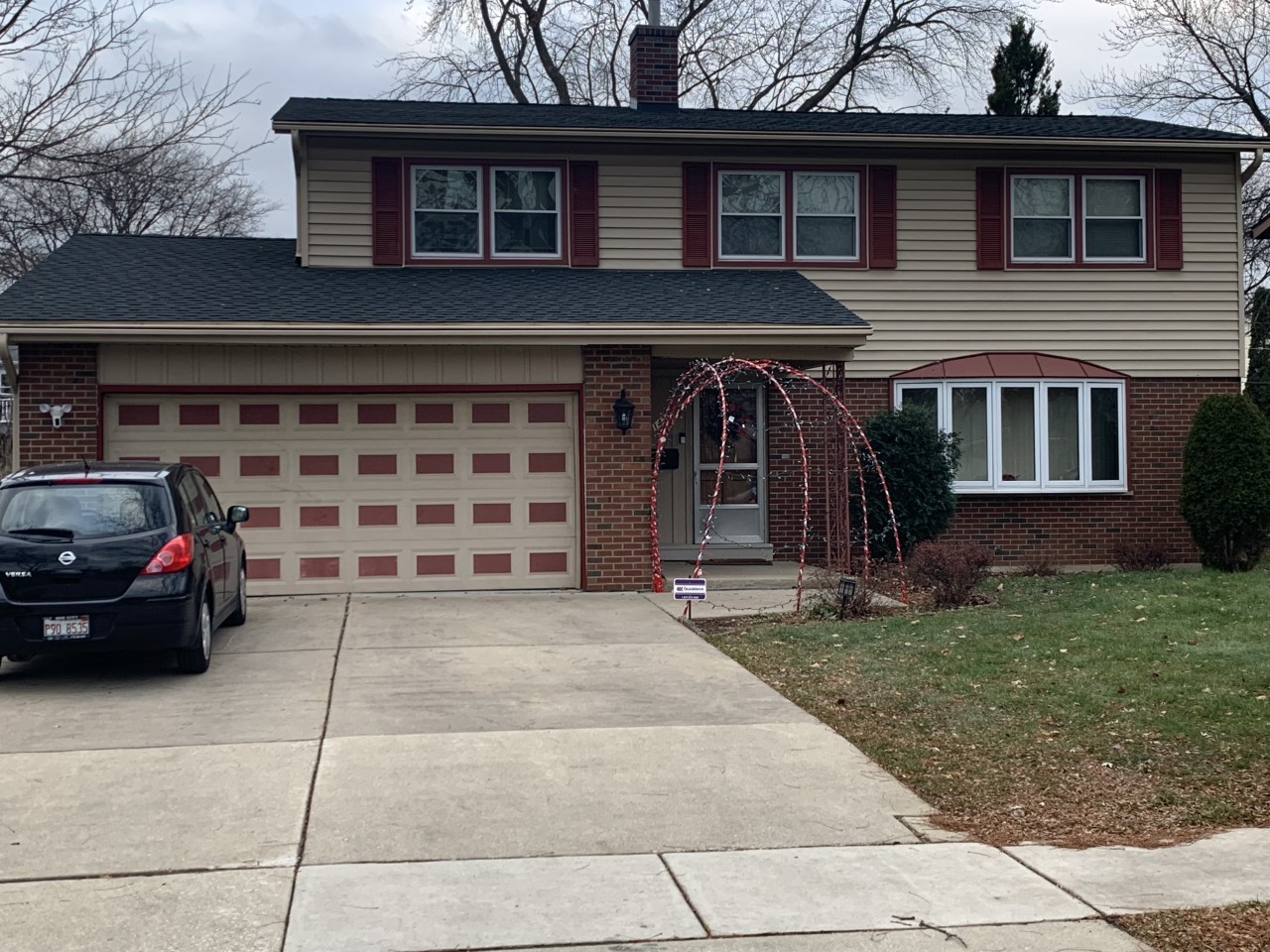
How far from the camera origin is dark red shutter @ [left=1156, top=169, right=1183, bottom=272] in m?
17.6

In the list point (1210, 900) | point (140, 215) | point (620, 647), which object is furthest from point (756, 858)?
point (140, 215)

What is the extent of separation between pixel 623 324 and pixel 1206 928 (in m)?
9.92

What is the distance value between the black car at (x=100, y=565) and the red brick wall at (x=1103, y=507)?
9022mm

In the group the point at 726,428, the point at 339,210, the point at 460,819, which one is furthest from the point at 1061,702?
the point at 339,210

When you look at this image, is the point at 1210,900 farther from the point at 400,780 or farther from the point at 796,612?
the point at 796,612

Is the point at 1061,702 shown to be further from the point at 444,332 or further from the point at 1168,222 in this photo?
the point at 1168,222

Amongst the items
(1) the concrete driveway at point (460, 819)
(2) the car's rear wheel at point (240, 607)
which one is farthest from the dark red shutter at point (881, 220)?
(2) the car's rear wheel at point (240, 607)

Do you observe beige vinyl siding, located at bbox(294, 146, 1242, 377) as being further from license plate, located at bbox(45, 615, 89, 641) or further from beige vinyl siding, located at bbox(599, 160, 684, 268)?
license plate, located at bbox(45, 615, 89, 641)

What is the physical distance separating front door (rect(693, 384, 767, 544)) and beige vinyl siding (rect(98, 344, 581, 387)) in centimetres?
311

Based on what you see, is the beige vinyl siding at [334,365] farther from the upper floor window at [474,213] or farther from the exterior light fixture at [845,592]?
the exterior light fixture at [845,592]

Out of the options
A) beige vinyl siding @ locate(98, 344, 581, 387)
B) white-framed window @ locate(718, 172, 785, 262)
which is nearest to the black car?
beige vinyl siding @ locate(98, 344, 581, 387)

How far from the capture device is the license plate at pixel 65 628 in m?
9.10

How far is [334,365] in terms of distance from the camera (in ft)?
46.9

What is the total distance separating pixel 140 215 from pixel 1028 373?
29040 millimetres
